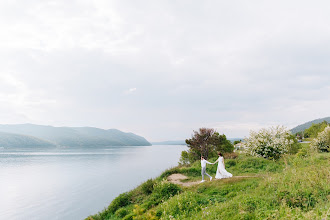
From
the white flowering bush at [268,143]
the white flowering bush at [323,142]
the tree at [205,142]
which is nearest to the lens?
the white flowering bush at [268,143]

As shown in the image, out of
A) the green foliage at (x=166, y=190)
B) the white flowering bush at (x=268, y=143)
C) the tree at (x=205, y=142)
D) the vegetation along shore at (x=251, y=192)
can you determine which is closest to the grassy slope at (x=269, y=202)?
the vegetation along shore at (x=251, y=192)

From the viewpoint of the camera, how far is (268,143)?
26.5 m

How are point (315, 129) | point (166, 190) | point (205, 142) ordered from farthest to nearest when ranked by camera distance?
point (315, 129), point (205, 142), point (166, 190)

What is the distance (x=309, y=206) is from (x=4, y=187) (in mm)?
54603

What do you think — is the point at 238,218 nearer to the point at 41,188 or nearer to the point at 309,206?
the point at 309,206

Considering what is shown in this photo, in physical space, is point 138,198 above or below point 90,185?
above

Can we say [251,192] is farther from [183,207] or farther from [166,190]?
[166,190]

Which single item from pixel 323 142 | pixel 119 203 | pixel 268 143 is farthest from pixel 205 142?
pixel 119 203

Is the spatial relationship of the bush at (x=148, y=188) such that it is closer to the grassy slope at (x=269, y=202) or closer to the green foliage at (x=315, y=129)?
the grassy slope at (x=269, y=202)

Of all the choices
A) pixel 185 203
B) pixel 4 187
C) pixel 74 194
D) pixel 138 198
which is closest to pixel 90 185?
pixel 74 194

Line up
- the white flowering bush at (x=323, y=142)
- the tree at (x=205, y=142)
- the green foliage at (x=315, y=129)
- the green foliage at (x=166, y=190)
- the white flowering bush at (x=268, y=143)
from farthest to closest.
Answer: the green foliage at (x=315, y=129) < the tree at (x=205, y=142) < the white flowering bush at (x=323, y=142) < the white flowering bush at (x=268, y=143) < the green foliage at (x=166, y=190)

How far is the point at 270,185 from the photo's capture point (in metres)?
9.38

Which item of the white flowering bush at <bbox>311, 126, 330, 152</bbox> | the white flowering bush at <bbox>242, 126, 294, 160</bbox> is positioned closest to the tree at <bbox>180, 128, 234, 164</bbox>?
the white flowering bush at <bbox>242, 126, 294, 160</bbox>

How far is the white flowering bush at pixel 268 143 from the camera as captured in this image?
26.2 m
